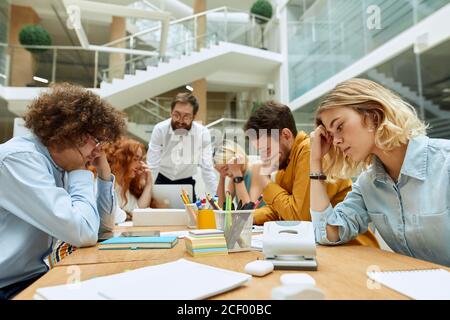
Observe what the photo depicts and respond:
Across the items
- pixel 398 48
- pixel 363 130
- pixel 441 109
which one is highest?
pixel 398 48

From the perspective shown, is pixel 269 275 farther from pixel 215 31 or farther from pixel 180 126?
pixel 215 31

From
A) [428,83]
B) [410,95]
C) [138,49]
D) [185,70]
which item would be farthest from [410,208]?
[138,49]

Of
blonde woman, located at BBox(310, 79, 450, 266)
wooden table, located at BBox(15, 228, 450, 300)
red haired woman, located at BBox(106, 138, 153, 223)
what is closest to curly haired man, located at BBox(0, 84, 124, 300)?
wooden table, located at BBox(15, 228, 450, 300)

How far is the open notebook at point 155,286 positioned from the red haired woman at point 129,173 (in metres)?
1.59

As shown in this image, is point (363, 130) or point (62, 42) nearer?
point (363, 130)

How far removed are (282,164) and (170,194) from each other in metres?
0.77

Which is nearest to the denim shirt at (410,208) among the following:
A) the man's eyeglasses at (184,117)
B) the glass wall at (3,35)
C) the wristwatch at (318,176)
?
the wristwatch at (318,176)

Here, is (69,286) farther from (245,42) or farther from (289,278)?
(245,42)

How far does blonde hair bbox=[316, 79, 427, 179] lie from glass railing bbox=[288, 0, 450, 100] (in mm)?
2854

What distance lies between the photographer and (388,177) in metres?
1.01

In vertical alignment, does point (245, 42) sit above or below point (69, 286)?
above

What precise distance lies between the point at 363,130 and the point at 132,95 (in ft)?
20.3
